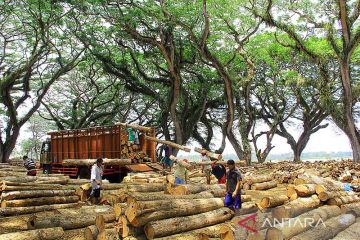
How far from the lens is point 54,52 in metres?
30.5

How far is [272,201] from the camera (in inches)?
366

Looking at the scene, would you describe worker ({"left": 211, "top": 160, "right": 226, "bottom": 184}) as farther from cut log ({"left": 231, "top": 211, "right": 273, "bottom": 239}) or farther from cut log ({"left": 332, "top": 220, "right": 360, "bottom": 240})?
cut log ({"left": 332, "top": 220, "right": 360, "bottom": 240})

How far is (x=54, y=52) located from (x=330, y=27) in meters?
20.2

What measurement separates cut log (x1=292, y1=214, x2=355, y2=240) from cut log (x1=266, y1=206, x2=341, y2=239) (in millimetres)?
111

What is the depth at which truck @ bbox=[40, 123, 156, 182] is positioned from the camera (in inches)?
671

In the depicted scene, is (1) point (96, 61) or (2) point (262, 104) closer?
(1) point (96, 61)

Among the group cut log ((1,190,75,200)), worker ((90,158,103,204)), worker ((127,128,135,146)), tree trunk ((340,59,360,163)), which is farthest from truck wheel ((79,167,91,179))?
tree trunk ((340,59,360,163))

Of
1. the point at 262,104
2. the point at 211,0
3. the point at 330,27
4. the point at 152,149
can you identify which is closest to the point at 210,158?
the point at 152,149

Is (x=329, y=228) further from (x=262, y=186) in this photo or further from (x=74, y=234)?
(x=262, y=186)

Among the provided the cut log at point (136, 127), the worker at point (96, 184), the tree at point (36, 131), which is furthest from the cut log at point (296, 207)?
the tree at point (36, 131)

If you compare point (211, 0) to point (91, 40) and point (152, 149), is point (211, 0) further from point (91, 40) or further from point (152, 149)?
point (152, 149)

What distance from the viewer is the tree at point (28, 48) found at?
24.7 metres

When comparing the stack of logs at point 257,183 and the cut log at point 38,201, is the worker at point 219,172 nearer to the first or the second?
the stack of logs at point 257,183

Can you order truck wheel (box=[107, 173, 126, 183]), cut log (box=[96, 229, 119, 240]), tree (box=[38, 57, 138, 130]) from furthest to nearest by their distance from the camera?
tree (box=[38, 57, 138, 130]), truck wheel (box=[107, 173, 126, 183]), cut log (box=[96, 229, 119, 240])
